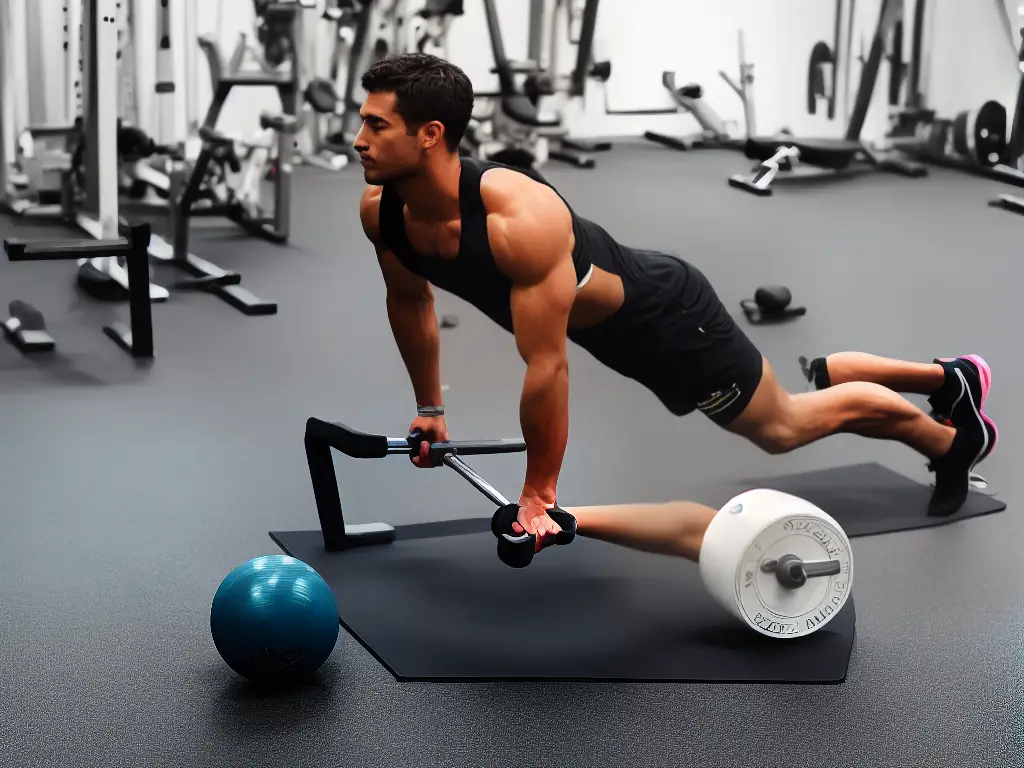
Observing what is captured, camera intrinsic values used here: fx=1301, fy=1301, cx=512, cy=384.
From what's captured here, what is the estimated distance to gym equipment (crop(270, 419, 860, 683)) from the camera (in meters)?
2.35

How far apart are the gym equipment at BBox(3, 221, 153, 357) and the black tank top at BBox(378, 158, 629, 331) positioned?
6.30 ft

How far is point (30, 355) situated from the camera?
438 cm

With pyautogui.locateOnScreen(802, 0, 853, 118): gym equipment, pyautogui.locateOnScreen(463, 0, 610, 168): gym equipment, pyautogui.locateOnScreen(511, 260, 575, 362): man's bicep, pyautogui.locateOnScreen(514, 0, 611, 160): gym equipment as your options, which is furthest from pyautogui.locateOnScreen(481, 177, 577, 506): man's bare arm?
pyautogui.locateOnScreen(802, 0, 853, 118): gym equipment

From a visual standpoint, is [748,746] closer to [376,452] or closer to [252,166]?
[376,452]

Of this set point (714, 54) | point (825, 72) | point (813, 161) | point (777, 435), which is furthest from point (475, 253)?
point (825, 72)

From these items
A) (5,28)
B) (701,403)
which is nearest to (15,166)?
(5,28)

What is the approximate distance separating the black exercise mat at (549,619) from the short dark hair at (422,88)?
0.92 m

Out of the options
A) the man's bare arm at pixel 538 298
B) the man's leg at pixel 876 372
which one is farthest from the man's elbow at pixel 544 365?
the man's leg at pixel 876 372

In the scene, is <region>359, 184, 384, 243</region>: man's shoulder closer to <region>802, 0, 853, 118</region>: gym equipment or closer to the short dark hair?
the short dark hair

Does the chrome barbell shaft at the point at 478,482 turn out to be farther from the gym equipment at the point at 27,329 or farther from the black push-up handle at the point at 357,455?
the gym equipment at the point at 27,329

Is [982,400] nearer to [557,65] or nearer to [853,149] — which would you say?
[853,149]

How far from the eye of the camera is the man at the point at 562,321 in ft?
7.75

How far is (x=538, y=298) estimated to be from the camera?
2344 mm

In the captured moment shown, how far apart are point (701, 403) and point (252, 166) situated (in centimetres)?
427
